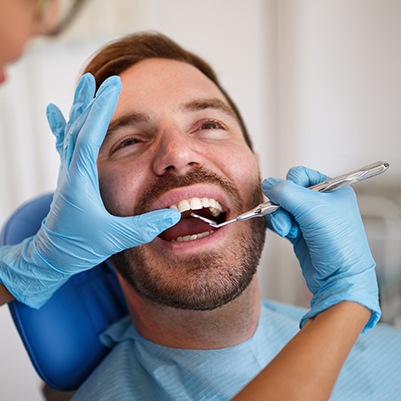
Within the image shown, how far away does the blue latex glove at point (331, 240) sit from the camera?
83 cm

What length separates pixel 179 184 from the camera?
98cm

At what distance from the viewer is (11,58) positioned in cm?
262

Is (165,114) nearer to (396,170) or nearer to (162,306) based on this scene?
(162,306)

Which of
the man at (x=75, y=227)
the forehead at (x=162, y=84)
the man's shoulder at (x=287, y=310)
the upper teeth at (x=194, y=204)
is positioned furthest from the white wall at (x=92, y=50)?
the man at (x=75, y=227)

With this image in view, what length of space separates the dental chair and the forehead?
0.51 m

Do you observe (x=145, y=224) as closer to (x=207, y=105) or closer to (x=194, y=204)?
(x=194, y=204)

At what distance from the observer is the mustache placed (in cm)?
99

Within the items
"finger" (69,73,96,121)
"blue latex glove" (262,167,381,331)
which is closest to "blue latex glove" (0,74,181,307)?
"finger" (69,73,96,121)

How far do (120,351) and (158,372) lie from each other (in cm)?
17

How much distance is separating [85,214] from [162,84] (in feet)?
1.47

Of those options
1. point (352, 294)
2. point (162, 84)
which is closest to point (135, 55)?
point (162, 84)

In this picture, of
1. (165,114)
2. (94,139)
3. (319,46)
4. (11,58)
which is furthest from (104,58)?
(11,58)

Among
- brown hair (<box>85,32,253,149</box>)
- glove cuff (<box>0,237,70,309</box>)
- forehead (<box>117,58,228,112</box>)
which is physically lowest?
glove cuff (<box>0,237,70,309</box>)

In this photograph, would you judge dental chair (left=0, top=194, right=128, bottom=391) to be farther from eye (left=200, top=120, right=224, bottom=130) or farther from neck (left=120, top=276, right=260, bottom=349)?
eye (left=200, top=120, right=224, bottom=130)
